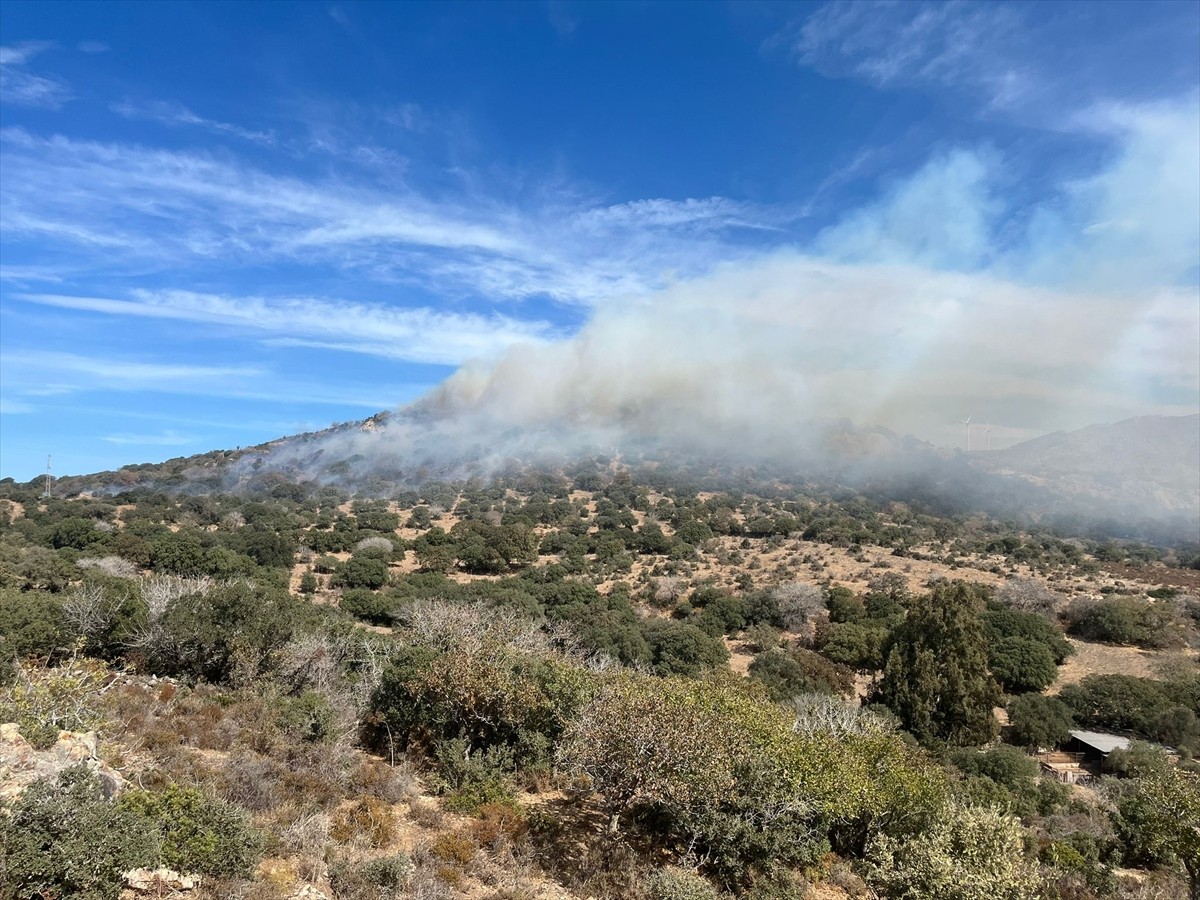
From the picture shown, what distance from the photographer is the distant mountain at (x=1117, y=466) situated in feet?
417

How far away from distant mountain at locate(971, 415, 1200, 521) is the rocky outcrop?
140 metres

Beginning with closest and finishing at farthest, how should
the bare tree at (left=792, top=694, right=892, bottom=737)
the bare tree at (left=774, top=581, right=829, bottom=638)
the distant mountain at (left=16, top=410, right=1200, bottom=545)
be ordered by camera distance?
the bare tree at (left=792, top=694, right=892, bottom=737) → the bare tree at (left=774, top=581, right=829, bottom=638) → the distant mountain at (left=16, top=410, right=1200, bottom=545)

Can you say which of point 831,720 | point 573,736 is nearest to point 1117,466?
point 831,720

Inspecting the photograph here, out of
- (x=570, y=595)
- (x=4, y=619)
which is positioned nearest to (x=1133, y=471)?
(x=570, y=595)

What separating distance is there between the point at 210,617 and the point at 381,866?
16.2 meters

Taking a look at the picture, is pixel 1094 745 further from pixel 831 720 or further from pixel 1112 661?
pixel 831 720

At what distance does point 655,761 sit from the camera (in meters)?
12.9

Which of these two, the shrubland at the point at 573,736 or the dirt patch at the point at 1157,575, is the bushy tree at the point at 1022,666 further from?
the dirt patch at the point at 1157,575

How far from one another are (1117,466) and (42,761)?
618 feet

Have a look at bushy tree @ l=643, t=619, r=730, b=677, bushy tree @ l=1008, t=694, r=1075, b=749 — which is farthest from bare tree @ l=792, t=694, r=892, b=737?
bushy tree @ l=1008, t=694, r=1075, b=749

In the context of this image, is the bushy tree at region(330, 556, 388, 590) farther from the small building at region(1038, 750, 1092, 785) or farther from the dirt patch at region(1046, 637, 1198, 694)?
the dirt patch at region(1046, 637, 1198, 694)

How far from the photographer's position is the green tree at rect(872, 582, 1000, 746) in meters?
28.2

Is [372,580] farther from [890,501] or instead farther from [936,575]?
[890,501]

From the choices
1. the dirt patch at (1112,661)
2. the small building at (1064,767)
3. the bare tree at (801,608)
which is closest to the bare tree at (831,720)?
the small building at (1064,767)
